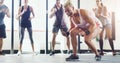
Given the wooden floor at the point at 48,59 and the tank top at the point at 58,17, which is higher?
the tank top at the point at 58,17

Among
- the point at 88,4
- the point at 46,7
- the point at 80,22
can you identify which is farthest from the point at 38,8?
the point at 80,22

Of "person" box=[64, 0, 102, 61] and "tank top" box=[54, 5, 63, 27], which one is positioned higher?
"tank top" box=[54, 5, 63, 27]

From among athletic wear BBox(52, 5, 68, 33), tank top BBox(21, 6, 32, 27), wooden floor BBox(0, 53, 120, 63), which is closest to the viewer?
wooden floor BBox(0, 53, 120, 63)

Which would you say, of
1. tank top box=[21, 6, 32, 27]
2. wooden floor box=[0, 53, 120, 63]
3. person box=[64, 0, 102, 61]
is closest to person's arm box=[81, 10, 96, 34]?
person box=[64, 0, 102, 61]

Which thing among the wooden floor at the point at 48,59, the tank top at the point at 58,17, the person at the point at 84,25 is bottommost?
the wooden floor at the point at 48,59

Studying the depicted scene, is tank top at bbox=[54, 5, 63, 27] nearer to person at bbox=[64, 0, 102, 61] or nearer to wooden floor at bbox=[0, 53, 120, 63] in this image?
wooden floor at bbox=[0, 53, 120, 63]

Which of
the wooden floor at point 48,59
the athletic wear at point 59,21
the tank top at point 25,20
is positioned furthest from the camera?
the athletic wear at point 59,21

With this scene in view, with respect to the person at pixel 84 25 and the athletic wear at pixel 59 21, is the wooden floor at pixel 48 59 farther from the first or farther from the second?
the athletic wear at pixel 59 21

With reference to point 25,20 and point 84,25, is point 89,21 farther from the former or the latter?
point 25,20

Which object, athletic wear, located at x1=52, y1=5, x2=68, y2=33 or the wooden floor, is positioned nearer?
the wooden floor

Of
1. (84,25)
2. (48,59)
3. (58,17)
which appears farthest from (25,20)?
(84,25)

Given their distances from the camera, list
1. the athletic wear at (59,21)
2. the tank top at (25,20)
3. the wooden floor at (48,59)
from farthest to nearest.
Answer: the athletic wear at (59,21) → the tank top at (25,20) → the wooden floor at (48,59)

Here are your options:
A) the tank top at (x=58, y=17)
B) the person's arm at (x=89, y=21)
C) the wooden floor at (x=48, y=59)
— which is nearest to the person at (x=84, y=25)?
the person's arm at (x=89, y=21)

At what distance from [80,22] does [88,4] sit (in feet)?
13.9
